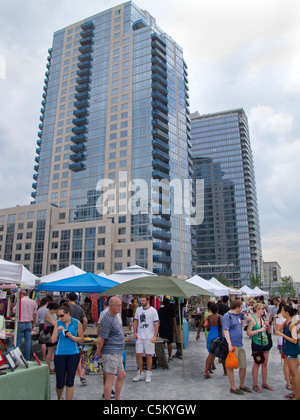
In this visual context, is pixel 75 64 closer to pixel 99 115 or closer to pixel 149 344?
pixel 99 115

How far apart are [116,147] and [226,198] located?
243ft

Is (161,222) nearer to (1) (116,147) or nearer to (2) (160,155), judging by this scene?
(2) (160,155)

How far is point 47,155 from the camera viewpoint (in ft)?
281

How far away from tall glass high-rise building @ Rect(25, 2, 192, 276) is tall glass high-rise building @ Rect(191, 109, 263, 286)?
182 ft

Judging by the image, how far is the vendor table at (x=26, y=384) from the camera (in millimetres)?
4317

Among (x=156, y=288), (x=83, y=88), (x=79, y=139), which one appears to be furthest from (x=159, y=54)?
(x=156, y=288)

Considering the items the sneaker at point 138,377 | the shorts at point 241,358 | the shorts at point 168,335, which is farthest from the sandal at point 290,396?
the shorts at point 168,335

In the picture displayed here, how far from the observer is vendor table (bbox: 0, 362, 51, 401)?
4317 mm

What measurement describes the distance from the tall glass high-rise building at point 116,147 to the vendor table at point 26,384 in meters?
60.7

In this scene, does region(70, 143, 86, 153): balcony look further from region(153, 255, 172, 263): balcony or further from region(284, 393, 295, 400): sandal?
region(284, 393, 295, 400): sandal

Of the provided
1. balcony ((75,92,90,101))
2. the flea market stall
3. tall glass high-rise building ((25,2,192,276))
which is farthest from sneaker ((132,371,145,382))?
balcony ((75,92,90,101))

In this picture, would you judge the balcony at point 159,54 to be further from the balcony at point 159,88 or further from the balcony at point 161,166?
the balcony at point 161,166
